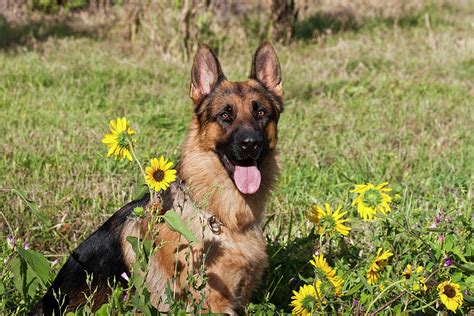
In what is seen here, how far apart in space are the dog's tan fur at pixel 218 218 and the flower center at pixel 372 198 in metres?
0.66

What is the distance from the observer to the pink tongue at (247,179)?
11.8 feet

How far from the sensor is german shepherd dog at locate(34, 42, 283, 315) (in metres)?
3.28

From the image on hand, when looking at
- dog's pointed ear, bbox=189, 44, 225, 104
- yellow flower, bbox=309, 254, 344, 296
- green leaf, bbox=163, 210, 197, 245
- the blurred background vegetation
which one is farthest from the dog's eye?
the blurred background vegetation

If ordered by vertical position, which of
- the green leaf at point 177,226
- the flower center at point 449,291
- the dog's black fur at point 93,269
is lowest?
the dog's black fur at point 93,269

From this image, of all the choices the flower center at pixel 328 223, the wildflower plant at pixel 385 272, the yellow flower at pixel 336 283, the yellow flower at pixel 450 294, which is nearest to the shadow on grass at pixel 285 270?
the wildflower plant at pixel 385 272

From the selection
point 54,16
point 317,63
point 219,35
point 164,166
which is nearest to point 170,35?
point 219,35

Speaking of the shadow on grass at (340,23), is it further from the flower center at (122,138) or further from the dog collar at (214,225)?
the flower center at (122,138)

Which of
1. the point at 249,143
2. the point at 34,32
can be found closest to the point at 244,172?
the point at 249,143

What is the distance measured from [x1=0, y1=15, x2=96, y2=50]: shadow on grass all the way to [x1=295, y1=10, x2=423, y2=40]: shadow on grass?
3.57m

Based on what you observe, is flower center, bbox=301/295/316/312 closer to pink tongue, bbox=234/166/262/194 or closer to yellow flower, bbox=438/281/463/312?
yellow flower, bbox=438/281/463/312

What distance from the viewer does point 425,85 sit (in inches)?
337

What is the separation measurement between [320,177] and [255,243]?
2.17 m

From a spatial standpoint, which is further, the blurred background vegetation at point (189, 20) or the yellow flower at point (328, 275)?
the blurred background vegetation at point (189, 20)

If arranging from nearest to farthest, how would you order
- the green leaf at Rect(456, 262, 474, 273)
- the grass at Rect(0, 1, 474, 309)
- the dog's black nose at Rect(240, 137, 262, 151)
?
the green leaf at Rect(456, 262, 474, 273), the dog's black nose at Rect(240, 137, 262, 151), the grass at Rect(0, 1, 474, 309)
